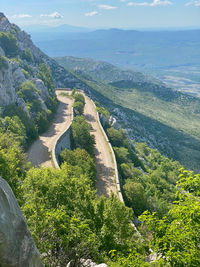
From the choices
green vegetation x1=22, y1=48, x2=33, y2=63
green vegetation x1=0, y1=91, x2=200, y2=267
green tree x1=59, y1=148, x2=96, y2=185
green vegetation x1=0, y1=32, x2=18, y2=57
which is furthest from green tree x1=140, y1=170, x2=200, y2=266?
green vegetation x1=22, y1=48, x2=33, y2=63

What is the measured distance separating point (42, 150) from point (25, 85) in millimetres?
28209

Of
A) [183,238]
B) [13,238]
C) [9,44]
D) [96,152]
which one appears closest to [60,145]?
[96,152]

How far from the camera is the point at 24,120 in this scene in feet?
168

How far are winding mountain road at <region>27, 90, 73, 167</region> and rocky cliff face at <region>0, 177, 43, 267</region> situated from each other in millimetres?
23628

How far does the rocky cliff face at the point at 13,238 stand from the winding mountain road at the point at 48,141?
2363 cm

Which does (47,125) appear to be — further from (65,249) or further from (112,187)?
(65,249)

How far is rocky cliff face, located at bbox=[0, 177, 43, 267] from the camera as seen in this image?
8875 millimetres

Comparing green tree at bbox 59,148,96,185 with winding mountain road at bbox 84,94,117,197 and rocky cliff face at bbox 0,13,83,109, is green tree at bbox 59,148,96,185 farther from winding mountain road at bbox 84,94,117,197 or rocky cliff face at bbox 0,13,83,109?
rocky cliff face at bbox 0,13,83,109

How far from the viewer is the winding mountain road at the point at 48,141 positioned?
40.3m

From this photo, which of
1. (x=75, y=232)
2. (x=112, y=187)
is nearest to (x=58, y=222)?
(x=75, y=232)

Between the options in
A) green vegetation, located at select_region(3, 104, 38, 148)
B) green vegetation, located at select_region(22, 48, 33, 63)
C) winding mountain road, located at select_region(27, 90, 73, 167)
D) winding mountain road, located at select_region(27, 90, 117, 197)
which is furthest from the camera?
green vegetation, located at select_region(22, 48, 33, 63)

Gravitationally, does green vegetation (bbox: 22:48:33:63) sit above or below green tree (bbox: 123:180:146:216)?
above

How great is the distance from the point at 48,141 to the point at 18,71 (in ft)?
97.8

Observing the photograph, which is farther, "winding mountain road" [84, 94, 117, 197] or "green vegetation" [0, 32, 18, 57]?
"green vegetation" [0, 32, 18, 57]
